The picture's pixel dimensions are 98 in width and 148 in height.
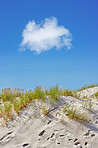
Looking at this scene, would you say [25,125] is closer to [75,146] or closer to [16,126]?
A: [16,126]

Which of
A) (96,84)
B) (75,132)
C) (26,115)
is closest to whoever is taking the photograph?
(75,132)

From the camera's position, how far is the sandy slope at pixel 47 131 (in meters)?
5.10

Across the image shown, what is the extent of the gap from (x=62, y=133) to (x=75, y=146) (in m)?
0.53

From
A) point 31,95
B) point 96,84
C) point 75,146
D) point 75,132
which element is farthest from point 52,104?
point 96,84

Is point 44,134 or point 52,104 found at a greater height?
point 52,104

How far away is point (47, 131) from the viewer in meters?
5.36

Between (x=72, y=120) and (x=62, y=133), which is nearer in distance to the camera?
(x=62, y=133)

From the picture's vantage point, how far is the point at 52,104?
637 cm

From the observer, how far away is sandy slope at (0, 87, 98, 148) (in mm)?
5105

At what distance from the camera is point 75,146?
5008 mm

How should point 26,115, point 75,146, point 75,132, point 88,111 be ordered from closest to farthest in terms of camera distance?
1. point 75,146
2. point 75,132
3. point 26,115
4. point 88,111

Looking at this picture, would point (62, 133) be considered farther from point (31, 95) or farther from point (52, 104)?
point (31, 95)

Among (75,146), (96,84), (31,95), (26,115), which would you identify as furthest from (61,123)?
(96,84)


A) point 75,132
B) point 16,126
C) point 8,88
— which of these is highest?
point 8,88
